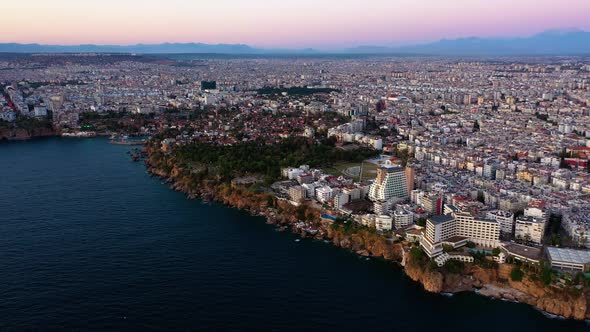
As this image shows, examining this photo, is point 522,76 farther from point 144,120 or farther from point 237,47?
point 237,47

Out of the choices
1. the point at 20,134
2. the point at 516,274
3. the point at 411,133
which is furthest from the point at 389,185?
the point at 20,134

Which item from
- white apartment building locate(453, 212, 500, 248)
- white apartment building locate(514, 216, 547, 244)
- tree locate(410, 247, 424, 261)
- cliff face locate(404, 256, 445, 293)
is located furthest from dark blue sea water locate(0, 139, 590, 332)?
white apartment building locate(514, 216, 547, 244)

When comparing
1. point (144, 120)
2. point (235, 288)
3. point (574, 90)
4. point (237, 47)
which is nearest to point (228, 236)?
point (235, 288)

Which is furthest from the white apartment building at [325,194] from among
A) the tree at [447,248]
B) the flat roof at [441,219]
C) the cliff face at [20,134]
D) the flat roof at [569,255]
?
the cliff face at [20,134]

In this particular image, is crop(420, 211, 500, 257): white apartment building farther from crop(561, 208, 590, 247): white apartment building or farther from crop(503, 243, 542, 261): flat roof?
crop(561, 208, 590, 247): white apartment building

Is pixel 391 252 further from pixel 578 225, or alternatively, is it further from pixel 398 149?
pixel 398 149

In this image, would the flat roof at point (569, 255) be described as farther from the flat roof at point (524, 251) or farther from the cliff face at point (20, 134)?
the cliff face at point (20, 134)
